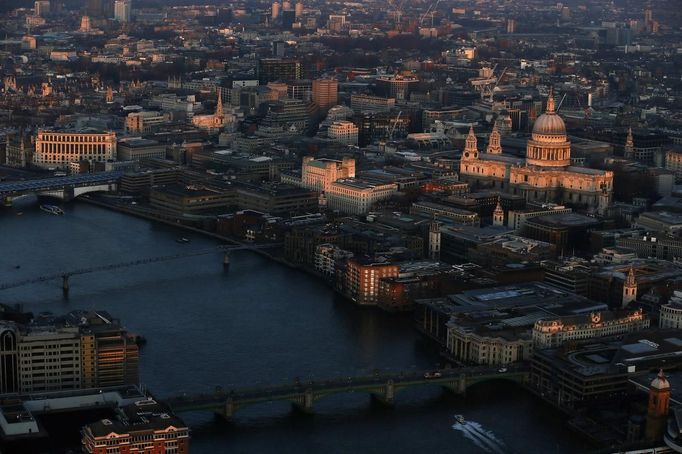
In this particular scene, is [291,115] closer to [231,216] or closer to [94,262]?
[231,216]

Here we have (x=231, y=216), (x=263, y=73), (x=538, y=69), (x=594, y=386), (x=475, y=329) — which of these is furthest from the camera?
(x=538, y=69)

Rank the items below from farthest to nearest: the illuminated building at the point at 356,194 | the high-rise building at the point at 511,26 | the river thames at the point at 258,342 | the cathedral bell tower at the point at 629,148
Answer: the high-rise building at the point at 511,26 → the cathedral bell tower at the point at 629,148 → the illuminated building at the point at 356,194 → the river thames at the point at 258,342

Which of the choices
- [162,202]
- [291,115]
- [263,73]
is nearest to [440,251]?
[162,202]

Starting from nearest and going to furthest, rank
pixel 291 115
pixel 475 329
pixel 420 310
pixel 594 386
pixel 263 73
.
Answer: pixel 594 386
pixel 475 329
pixel 420 310
pixel 291 115
pixel 263 73

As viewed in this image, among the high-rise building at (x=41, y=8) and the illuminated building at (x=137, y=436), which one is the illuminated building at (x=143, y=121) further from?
the high-rise building at (x=41, y=8)

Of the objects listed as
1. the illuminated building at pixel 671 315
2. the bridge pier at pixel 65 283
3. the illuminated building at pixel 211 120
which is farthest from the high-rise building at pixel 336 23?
the illuminated building at pixel 671 315

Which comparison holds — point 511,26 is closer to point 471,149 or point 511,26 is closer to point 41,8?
point 41,8

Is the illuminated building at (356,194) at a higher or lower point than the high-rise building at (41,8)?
lower
